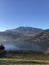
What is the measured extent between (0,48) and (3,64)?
50.7m

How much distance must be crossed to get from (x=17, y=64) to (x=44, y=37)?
112 metres

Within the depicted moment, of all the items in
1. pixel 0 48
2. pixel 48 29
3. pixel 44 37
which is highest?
pixel 48 29

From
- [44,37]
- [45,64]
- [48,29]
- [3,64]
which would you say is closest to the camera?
[3,64]

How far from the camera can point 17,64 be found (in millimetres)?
24188

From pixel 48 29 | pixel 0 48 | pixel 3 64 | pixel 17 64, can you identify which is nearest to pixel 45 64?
pixel 17 64

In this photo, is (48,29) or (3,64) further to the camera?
(48,29)

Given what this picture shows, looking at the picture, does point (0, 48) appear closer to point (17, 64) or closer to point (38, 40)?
point (17, 64)

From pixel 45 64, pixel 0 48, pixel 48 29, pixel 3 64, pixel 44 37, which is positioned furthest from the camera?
pixel 48 29

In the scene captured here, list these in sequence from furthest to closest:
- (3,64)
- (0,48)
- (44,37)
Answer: (44,37) < (0,48) < (3,64)

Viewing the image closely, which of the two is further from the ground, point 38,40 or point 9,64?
point 38,40

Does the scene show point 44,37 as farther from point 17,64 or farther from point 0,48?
point 17,64

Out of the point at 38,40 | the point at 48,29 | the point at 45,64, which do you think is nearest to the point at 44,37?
the point at 38,40

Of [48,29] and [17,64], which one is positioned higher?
A: [48,29]

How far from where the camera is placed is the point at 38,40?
138 meters
